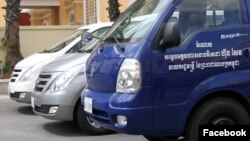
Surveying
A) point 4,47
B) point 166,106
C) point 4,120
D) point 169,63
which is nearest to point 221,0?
point 169,63

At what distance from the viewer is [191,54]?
553cm

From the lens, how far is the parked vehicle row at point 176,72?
5.43 metres

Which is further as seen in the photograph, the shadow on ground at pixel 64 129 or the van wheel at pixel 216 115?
the shadow on ground at pixel 64 129

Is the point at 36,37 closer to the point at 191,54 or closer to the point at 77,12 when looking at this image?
the point at 77,12

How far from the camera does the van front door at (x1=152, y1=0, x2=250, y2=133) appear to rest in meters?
5.48

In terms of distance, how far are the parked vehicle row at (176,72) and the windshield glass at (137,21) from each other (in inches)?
0.6

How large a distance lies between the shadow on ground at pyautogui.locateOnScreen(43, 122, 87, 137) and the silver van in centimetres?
32

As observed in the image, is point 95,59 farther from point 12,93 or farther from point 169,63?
point 12,93

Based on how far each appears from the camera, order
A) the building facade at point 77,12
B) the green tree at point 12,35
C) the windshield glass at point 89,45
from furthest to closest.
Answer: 1. the building facade at point 77,12
2. the green tree at point 12,35
3. the windshield glass at point 89,45

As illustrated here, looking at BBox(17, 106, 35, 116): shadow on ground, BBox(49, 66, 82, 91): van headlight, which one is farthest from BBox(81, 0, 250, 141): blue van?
BBox(17, 106, 35, 116): shadow on ground

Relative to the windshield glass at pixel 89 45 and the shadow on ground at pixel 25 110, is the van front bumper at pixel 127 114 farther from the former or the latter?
the shadow on ground at pixel 25 110

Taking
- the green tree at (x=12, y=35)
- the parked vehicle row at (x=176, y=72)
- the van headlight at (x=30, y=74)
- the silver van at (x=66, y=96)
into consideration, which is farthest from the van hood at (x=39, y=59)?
the green tree at (x=12, y=35)

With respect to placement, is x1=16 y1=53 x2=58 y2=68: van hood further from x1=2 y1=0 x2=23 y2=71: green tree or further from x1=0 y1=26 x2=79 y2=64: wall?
x1=0 y1=26 x2=79 y2=64: wall

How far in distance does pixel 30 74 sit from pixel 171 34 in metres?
5.32
